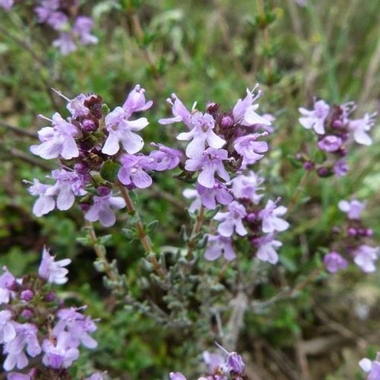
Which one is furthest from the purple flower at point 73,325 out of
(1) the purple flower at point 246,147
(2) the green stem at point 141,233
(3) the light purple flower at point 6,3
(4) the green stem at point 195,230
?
(3) the light purple flower at point 6,3

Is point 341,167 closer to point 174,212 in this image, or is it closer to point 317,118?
point 317,118

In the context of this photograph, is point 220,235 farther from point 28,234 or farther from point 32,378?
point 28,234

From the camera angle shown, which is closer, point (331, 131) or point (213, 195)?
point (213, 195)

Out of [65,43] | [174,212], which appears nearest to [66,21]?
[65,43]

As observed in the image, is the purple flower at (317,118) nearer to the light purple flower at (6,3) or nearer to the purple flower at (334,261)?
the purple flower at (334,261)

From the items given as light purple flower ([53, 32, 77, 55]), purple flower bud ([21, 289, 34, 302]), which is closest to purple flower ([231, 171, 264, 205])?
purple flower bud ([21, 289, 34, 302])

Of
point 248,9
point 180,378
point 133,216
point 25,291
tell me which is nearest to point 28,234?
point 25,291
